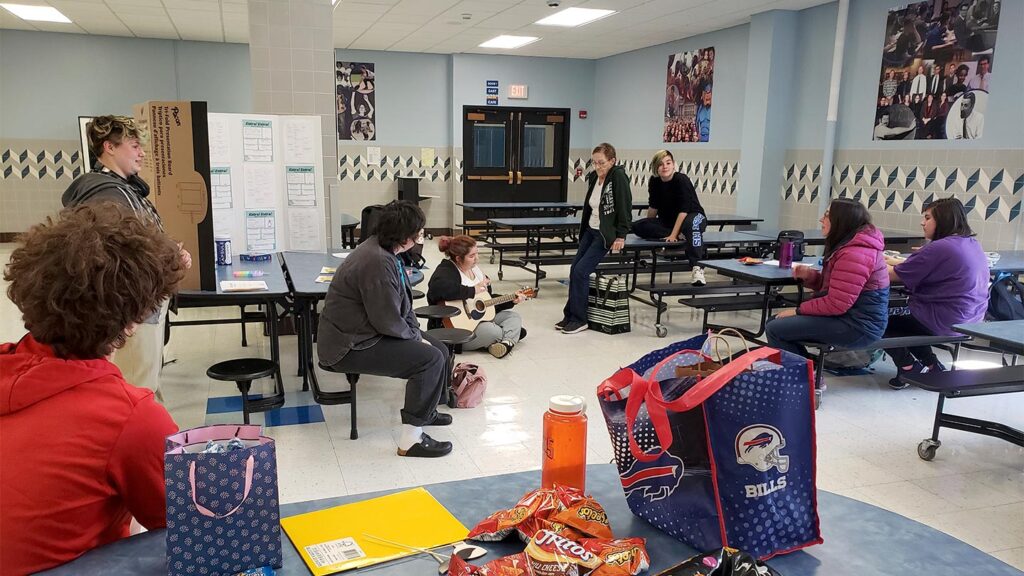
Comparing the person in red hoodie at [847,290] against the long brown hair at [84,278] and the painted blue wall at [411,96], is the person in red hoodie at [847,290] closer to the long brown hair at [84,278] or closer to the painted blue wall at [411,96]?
the long brown hair at [84,278]

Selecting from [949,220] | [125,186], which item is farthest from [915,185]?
[125,186]

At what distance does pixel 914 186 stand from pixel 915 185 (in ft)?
0.06

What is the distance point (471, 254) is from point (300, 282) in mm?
1258

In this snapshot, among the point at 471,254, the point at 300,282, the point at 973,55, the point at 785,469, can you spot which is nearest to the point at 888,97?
the point at 973,55

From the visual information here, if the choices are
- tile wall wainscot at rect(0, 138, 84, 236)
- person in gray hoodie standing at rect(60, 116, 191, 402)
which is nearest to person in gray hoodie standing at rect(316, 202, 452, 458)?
person in gray hoodie standing at rect(60, 116, 191, 402)

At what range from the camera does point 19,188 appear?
10.3 m

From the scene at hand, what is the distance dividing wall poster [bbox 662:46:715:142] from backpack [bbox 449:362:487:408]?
261 inches

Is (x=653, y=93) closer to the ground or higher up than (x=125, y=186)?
higher up

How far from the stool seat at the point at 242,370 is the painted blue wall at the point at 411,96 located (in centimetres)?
855

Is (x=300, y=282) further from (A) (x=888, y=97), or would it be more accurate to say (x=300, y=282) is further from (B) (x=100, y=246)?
(A) (x=888, y=97)

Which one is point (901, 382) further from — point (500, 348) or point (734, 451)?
point (734, 451)

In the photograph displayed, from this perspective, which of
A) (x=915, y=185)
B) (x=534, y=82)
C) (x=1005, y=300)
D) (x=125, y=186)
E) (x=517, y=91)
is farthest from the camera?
(x=534, y=82)

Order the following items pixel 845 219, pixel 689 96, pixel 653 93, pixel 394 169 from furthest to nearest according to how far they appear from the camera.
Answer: pixel 394 169 < pixel 653 93 < pixel 689 96 < pixel 845 219

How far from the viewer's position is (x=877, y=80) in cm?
722
